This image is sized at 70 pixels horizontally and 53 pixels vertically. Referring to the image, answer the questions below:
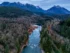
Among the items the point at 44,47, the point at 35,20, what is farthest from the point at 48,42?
the point at 35,20

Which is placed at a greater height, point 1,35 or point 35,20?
point 1,35

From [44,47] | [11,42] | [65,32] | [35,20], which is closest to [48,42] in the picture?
[44,47]

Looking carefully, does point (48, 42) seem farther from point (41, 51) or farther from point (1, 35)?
point (1, 35)

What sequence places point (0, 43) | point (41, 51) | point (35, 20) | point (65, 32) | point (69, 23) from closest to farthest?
point (0, 43)
point (41, 51)
point (65, 32)
point (69, 23)
point (35, 20)

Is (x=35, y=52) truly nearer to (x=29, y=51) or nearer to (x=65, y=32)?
(x=29, y=51)

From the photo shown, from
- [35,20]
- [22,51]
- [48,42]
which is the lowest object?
[35,20]

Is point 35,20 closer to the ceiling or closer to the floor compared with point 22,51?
closer to the floor

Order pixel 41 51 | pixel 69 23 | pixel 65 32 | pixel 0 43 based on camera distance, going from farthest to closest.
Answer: pixel 69 23
pixel 65 32
pixel 41 51
pixel 0 43

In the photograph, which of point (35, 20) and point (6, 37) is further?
point (35, 20)

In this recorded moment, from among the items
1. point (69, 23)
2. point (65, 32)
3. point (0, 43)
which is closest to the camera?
point (0, 43)
